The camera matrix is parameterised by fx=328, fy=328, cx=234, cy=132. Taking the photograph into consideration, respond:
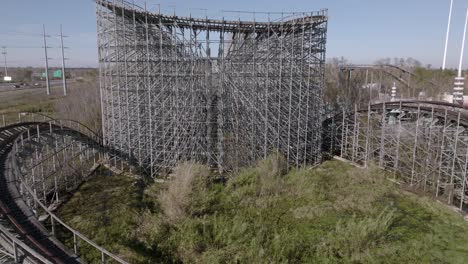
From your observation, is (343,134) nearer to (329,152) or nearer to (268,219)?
(329,152)

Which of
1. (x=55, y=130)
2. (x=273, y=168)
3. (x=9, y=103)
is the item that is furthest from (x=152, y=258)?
(x=9, y=103)

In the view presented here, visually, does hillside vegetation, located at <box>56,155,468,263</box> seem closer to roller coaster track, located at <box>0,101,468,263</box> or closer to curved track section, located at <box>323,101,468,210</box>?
roller coaster track, located at <box>0,101,468,263</box>

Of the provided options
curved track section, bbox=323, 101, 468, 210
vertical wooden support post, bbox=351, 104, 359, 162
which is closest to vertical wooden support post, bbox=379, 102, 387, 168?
curved track section, bbox=323, 101, 468, 210

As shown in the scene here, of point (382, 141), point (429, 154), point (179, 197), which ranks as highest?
point (382, 141)

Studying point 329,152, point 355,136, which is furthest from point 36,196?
point 329,152

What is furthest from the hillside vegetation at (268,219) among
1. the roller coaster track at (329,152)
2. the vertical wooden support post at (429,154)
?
the vertical wooden support post at (429,154)

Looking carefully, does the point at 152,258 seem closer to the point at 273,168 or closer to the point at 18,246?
the point at 18,246

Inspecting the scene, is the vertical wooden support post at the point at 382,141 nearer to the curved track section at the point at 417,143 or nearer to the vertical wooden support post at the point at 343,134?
the curved track section at the point at 417,143

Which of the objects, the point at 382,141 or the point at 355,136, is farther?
the point at 355,136
